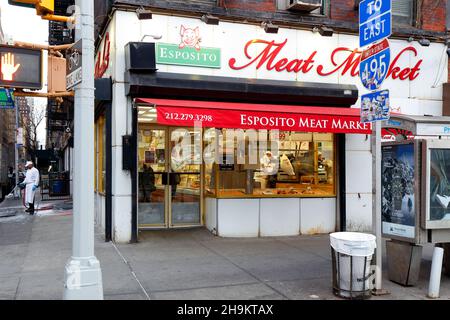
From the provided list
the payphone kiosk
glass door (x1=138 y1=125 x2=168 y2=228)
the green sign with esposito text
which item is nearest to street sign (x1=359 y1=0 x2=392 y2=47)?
the payphone kiosk

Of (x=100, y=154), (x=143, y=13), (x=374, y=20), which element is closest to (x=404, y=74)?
(x=374, y=20)

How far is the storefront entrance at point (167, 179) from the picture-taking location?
11227 millimetres

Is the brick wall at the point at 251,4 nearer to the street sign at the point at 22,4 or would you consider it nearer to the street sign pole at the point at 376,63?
the street sign pole at the point at 376,63

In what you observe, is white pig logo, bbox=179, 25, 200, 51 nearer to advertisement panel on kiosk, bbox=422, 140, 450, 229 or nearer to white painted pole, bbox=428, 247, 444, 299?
advertisement panel on kiosk, bbox=422, 140, 450, 229

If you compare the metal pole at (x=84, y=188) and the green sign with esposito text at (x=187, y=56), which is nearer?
the metal pole at (x=84, y=188)

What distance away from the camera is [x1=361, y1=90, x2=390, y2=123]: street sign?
6.29m

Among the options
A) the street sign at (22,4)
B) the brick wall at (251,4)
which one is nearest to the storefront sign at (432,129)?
the brick wall at (251,4)

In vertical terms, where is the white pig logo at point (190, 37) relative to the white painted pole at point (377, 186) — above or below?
above

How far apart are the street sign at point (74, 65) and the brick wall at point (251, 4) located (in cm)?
532

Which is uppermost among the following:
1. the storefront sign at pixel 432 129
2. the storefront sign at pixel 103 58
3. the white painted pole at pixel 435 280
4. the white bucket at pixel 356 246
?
the storefront sign at pixel 103 58

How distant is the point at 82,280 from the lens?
5152 mm

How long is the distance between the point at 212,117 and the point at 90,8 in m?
3.87
